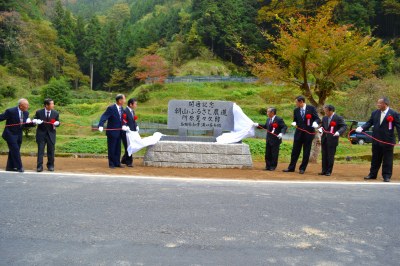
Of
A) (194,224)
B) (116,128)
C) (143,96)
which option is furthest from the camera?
(143,96)

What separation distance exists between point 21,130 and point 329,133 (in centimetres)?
777

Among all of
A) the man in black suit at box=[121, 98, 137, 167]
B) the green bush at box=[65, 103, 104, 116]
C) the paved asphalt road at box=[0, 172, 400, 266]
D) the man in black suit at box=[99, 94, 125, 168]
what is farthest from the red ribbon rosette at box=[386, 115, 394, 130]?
the green bush at box=[65, 103, 104, 116]

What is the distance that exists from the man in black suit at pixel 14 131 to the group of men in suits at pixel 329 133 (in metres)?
6.41

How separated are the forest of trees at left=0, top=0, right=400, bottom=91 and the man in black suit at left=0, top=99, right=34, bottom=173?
1325 inches

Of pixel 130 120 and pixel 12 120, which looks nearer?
pixel 12 120

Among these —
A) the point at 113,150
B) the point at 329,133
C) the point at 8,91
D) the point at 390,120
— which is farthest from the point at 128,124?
the point at 8,91

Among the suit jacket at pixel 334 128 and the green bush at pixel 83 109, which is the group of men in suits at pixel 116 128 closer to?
the suit jacket at pixel 334 128

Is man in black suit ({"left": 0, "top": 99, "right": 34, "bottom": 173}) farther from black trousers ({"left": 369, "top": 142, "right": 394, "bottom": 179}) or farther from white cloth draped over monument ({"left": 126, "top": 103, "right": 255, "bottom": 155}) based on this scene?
black trousers ({"left": 369, "top": 142, "right": 394, "bottom": 179})

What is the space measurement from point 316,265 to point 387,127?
635 cm

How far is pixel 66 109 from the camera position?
35625mm

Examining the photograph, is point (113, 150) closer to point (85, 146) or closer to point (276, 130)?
point (276, 130)

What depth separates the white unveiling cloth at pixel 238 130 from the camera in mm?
10938

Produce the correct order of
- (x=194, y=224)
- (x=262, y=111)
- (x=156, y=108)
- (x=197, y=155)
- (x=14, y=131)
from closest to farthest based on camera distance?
(x=194, y=224) → (x=14, y=131) → (x=197, y=155) → (x=262, y=111) → (x=156, y=108)

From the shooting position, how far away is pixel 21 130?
9.57 m
